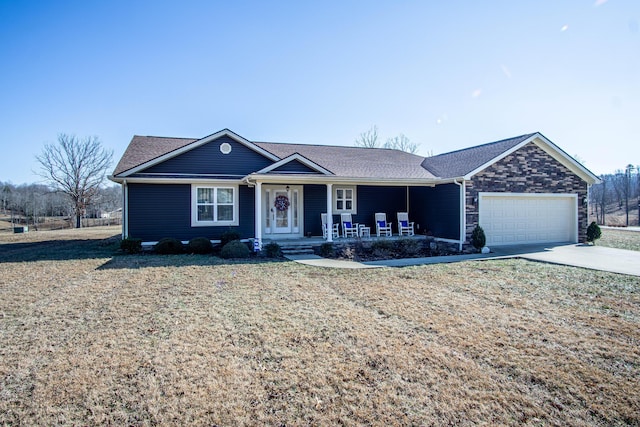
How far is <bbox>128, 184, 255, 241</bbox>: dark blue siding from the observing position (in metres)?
12.7

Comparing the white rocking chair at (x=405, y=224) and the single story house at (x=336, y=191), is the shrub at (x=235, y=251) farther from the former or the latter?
the white rocking chair at (x=405, y=224)

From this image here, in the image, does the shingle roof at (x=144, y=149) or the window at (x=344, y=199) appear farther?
the window at (x=344, y=199)

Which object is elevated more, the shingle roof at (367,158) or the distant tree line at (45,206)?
the shingle roof at (367,158)

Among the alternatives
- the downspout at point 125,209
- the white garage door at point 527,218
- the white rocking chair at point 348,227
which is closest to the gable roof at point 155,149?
the downspout at point 125,209

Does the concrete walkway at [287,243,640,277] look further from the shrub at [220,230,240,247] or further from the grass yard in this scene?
the shrub at [220,230,240,247]

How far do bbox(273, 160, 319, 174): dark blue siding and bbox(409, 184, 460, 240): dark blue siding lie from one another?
5124mm

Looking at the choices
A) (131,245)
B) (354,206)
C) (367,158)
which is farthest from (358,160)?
(131,245)

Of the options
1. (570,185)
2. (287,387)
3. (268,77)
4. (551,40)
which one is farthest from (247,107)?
(287,387)

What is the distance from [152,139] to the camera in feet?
53.5

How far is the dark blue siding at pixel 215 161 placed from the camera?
13117mm

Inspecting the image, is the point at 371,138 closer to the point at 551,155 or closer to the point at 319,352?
the point at 551,155

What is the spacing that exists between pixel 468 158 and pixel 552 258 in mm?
5658

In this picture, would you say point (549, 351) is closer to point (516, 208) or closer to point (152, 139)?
point (516, 208)

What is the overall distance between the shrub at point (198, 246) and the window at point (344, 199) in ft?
18.4
